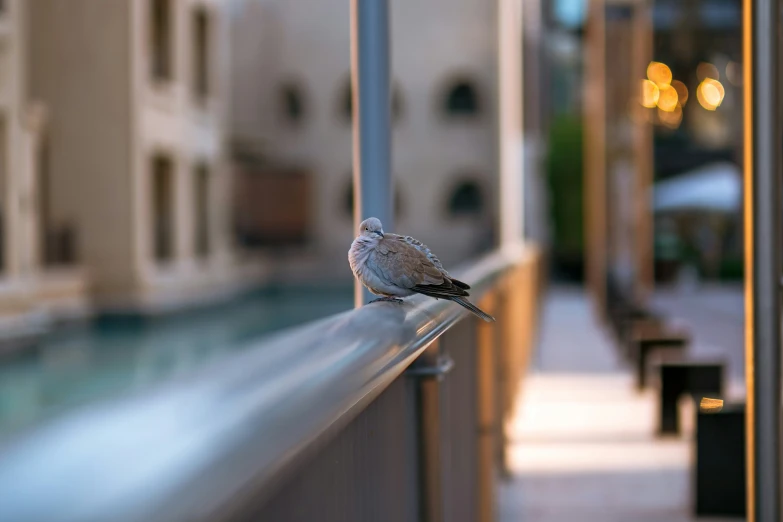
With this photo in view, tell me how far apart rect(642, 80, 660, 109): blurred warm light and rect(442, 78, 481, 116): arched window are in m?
17.1

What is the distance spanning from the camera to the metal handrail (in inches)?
26.1

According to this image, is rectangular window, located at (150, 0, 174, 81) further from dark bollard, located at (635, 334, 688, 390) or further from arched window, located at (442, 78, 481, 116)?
dark bollard, located at (635, 334, 688, 390)

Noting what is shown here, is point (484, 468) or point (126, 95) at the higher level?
point (126, 95)

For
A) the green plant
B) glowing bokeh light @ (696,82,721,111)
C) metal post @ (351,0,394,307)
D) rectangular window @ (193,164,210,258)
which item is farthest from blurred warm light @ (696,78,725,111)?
metal post @ (351,0,394,307)

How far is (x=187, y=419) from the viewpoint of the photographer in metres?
0.86

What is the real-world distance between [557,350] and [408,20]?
26427 millimetres

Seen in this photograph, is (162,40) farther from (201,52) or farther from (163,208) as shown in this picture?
(163,208)

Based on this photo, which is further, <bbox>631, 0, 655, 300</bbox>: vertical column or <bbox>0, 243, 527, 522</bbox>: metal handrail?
<bbox>631, 0, 655, 300</bbox>: vertical column

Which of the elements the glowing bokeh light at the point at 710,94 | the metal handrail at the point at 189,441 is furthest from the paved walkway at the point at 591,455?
the glowing bokeh light at the point at 710,94

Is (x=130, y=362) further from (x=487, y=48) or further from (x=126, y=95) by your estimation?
(x=487, y=48)

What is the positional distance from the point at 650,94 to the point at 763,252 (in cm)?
1916

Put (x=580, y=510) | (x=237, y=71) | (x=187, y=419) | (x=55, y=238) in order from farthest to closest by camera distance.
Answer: (x=237, y=71) < (x=55, y=238) < (x=580, y=510) < (x=187, y=419)

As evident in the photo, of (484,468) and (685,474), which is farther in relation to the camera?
(685,474)

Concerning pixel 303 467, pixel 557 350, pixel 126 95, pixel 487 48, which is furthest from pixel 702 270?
pixel 303 467
